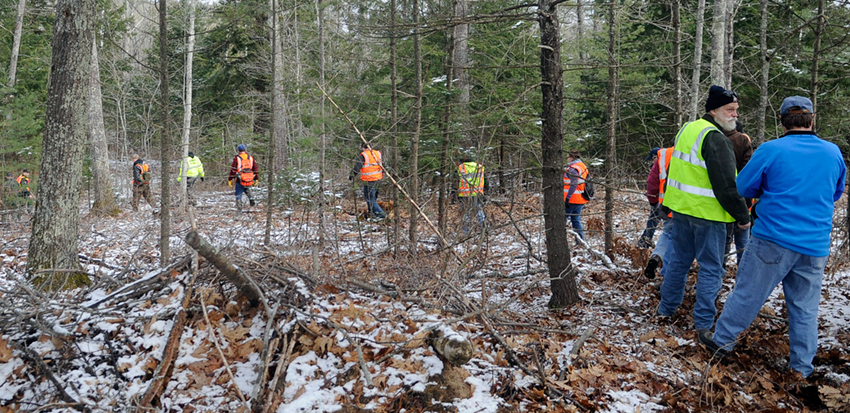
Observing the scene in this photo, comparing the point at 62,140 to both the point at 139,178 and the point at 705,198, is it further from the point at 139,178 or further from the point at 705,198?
the point at 139,178

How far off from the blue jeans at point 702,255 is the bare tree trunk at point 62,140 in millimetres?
6739

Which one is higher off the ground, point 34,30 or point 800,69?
point 34,30

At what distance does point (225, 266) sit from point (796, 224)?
4.33 metres

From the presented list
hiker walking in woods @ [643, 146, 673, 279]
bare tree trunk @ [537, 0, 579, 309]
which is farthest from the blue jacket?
bare tree trunk @ [537, 0, 579, 309]

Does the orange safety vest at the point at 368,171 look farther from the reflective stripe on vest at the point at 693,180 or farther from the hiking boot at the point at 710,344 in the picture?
the hiking boot at the point at 710,344

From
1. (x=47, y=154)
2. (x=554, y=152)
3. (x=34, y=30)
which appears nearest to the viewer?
(x=554, y=152)

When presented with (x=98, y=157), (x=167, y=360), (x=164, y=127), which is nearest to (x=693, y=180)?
(x=167, y=360)

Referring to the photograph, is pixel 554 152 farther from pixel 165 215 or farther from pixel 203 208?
A: pixel 203 208

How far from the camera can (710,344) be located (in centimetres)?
405

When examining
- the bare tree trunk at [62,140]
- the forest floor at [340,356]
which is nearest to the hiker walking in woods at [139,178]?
the bare tree trunk at [62,140]

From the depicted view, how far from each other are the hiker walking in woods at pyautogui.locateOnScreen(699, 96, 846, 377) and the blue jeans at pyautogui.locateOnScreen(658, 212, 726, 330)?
0.40 m

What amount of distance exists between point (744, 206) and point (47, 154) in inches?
290

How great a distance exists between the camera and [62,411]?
302cm

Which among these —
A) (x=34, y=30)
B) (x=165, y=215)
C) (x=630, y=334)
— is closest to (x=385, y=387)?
(x=630, y=334)
